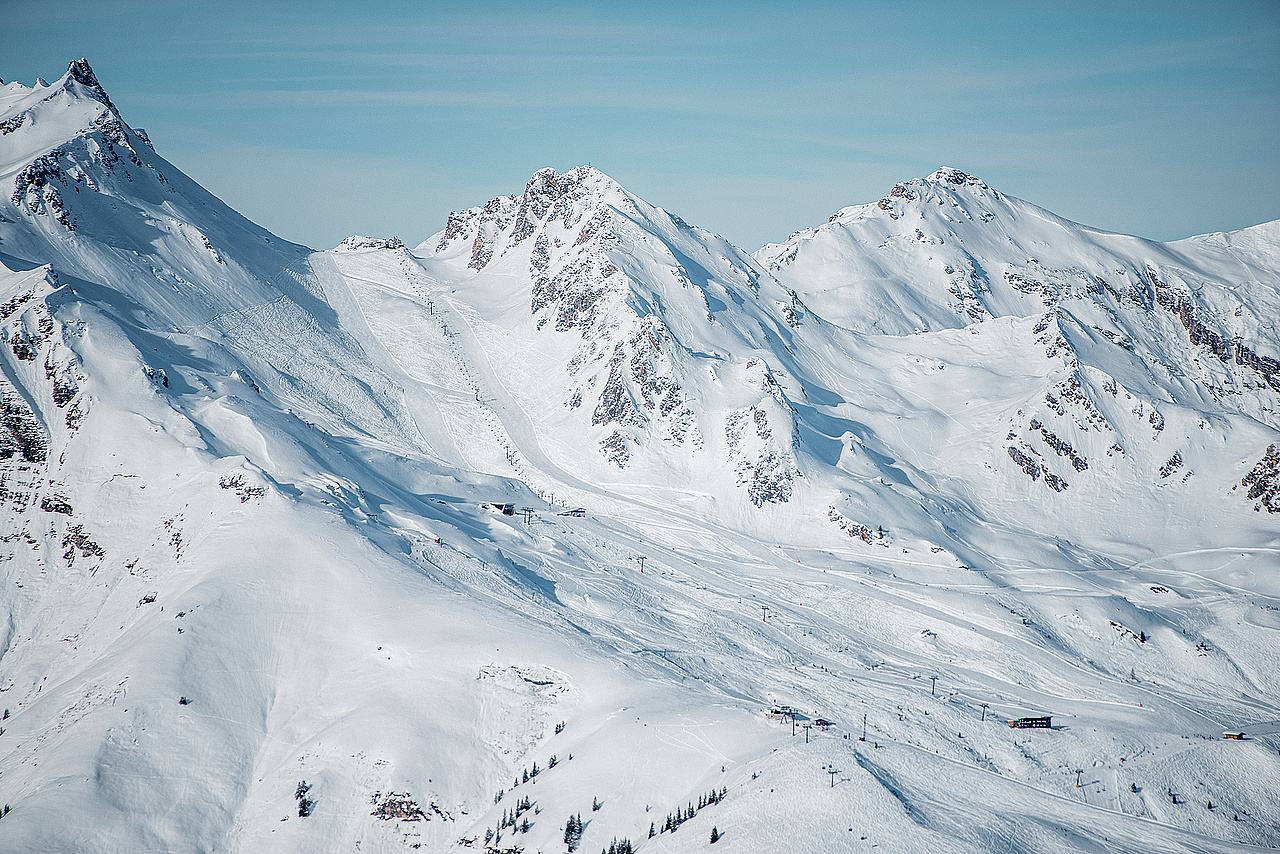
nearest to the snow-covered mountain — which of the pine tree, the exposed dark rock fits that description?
the exposed dark rock

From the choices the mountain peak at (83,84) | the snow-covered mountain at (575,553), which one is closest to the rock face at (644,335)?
the snow-covered mountain at (575,553)

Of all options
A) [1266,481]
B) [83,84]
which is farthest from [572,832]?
[83,84]

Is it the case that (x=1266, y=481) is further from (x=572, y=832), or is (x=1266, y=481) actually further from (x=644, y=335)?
(x=572, y=832)

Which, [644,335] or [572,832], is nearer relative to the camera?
[572,832]

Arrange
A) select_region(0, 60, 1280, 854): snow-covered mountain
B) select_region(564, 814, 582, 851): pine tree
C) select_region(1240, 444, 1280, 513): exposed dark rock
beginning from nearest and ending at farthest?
select_region(564, 814, 582, 851): pine tree → select_region(0, 60, 1280, 854): snow-covered mountain → select_region(1240, 444, 1280, 513): exposed dark rock

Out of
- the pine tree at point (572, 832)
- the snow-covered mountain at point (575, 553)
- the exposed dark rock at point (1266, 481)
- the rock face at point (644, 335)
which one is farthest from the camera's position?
the exposed dark rock at point (1266, 481)

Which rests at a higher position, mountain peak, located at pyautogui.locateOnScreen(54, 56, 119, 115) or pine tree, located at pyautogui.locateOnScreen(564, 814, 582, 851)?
mountain peak, located at pyautogui.locateOnScreen(54, 56, 119, 115)

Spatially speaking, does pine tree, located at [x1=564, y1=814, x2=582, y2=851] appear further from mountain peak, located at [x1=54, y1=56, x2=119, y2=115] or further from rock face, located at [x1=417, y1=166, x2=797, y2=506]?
mountain peak, located at [x1=54, y1=56, x2=119, y2=115]

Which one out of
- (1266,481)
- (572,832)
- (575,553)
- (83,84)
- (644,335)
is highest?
(83,84)

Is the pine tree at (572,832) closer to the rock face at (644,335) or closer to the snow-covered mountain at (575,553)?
the snow-covered mountain at (575,553)

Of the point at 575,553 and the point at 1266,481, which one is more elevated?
the point at 1266,481
